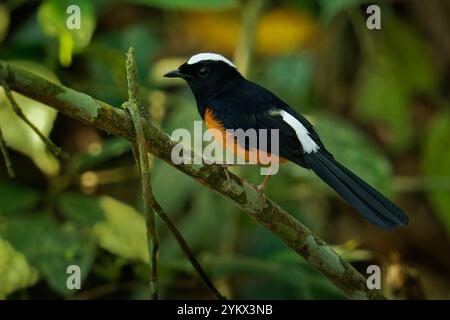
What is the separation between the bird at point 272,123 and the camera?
184cm

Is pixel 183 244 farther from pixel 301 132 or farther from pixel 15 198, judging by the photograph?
pixel 15 198

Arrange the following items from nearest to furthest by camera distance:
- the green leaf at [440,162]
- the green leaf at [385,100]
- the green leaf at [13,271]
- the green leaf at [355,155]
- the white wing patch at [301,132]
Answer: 1. the white wing patch at [301,132]
2. the green leaf at [13,271]
3. the green leaf at [355,155]
4. the green leaf at [440,162]
5. the green leaf at [385,100]

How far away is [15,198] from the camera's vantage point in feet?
8.59

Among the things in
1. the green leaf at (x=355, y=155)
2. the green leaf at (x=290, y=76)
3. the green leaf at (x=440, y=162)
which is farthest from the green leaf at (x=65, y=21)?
the green leaf at (x=440, y=162)

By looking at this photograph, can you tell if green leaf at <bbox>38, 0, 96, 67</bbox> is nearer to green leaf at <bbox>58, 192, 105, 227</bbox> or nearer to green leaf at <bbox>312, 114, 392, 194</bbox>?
green leaf at <bbox>58, 192, 105, 227</bbox>

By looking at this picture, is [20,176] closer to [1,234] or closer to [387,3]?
[1,234]

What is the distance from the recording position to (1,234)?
8.23 feet

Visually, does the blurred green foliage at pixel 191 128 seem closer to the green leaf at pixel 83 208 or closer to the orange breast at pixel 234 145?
the green leaf at pixel 83 208

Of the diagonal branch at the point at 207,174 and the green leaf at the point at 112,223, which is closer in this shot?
the diagonal branch at the point at 207,174

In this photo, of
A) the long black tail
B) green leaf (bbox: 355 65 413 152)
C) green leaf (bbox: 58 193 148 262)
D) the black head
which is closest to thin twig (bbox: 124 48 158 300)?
the long black tail

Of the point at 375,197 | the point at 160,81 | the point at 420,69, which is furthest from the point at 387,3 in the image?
the point at 375,197

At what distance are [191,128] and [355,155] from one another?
1.93 feet

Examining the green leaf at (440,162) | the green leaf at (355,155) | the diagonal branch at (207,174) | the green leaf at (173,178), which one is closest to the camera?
the diagonal branch at (207,174)

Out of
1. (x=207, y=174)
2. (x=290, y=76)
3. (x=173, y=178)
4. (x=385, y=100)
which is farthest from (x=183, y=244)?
(x=385, y=100)
